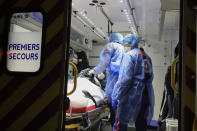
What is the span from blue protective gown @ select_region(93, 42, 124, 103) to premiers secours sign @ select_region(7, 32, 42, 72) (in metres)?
2.90

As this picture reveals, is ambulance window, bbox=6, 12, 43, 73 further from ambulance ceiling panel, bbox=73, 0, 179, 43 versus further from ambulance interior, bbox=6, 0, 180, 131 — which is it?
ambulance ceiling panel, bbox=73, 0, 179, 43

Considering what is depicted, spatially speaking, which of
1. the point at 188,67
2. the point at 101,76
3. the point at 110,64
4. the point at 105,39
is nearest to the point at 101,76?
the point at 101,76

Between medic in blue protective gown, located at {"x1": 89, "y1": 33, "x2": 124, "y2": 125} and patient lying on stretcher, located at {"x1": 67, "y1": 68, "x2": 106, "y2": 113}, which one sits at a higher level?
medic in blue protective gown, located at {"x1": 89, "y1": 33, "x2": 124, "y2": 125}

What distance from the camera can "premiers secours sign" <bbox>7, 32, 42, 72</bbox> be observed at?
203 cm

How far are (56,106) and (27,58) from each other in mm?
543

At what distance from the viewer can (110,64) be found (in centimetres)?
495

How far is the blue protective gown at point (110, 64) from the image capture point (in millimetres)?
4875

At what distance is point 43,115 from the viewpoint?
1.97 meters

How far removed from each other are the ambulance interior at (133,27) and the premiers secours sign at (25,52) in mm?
2689

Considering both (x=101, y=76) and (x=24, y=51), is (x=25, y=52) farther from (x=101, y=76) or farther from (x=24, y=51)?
(x=101, y=76)

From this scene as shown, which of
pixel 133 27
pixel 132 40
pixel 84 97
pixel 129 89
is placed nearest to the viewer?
pixel 84 97

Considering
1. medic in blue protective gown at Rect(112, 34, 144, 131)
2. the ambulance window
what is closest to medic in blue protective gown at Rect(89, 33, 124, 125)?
medic in blue protective gown at Rect(112, 34, 144, 131)

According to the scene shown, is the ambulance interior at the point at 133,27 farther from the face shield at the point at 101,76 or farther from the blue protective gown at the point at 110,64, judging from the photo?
the face shield at the point at 101,76

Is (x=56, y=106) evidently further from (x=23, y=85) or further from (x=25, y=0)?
(x=25, y=0)
